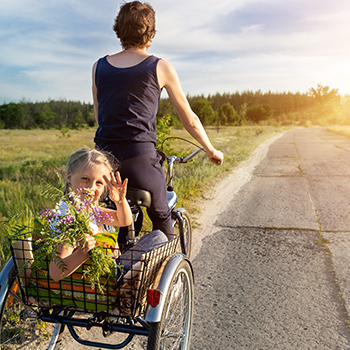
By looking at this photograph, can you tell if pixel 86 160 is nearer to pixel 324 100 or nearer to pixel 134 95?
pixel 134 95

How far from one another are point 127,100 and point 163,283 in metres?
1.22

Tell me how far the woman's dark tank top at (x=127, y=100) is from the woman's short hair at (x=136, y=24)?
18cm

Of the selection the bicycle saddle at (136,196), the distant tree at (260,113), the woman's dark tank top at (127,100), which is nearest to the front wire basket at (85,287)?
the bicycle saddle at (136,196)

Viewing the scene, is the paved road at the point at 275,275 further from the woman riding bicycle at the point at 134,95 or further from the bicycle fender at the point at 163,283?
the woman riding bicycle at the point at 134,95

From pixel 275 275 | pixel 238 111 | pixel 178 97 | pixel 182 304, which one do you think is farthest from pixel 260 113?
pixel 182 304

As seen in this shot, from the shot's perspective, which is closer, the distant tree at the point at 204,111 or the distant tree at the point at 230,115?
the distant tree at the point at 204,111

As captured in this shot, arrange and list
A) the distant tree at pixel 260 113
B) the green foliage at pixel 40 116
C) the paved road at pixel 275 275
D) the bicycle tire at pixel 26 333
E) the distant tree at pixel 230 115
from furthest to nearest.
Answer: the green foliage at pixel 40 116, the distant tree at pixel 260 113, the distant tree at pixel 230 115, the paved road at pixel 275 275, the bicycle tire at pixel 26 333

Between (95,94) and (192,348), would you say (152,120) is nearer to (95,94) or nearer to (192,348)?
(95,94)

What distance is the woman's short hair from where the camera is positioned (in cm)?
251

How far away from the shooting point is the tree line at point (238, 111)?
77750 millimetres

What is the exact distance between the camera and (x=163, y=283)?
192 centimetres

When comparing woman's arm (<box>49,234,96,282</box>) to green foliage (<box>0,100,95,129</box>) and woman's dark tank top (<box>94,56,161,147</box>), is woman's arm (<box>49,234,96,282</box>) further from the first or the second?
green foliage (<box>0,100,95,129</box>)

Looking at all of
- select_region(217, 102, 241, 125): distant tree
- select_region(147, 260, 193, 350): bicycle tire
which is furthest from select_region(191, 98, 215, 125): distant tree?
select_region(147, 260, 193, 350): bicycle tire

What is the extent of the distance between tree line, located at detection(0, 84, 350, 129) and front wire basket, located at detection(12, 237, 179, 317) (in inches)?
2251
